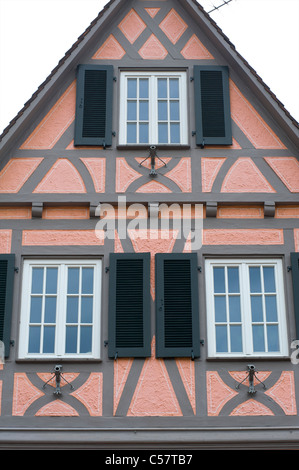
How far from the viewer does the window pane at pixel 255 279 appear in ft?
46.6

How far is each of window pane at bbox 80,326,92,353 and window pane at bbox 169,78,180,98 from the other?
13.8ft

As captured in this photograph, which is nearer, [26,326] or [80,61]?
[26,326]

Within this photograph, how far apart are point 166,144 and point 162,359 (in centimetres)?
347

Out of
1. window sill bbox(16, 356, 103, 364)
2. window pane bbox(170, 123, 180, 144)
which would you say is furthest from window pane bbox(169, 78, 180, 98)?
window sill bbox(16, 356, 103, 364)

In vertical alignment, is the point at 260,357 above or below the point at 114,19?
below

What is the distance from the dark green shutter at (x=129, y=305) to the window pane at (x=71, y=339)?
524 mm

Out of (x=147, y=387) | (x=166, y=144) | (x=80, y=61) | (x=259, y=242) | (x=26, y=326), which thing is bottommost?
(x=147, y=387)

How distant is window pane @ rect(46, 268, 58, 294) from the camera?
1421 cm

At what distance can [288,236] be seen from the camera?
1452cm

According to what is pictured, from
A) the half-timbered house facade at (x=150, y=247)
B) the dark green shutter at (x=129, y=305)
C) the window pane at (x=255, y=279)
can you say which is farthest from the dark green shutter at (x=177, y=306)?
the window pane at (x=255, y=279)
